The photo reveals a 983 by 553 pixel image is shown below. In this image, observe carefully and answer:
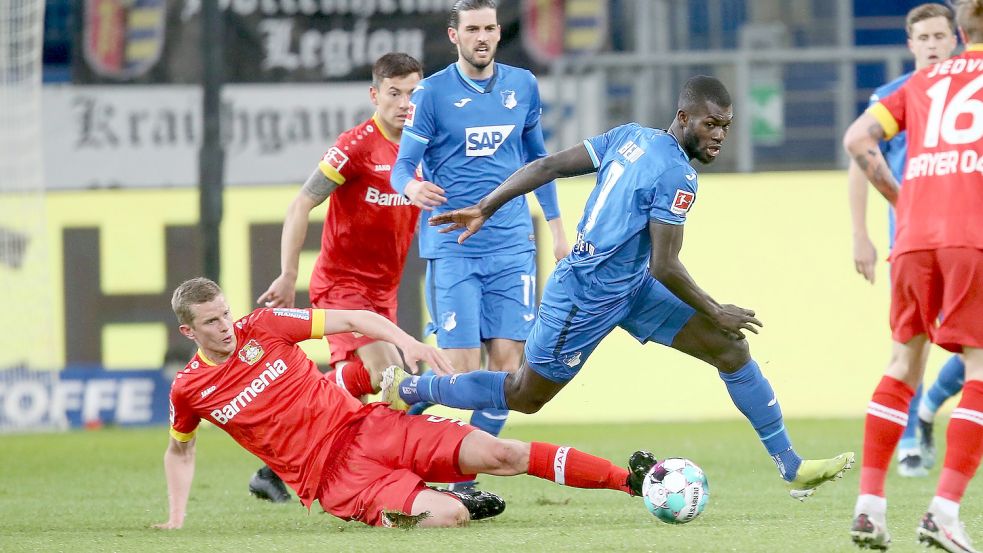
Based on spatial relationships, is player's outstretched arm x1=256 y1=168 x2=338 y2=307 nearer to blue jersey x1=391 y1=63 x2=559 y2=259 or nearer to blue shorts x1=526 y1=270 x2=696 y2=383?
blue jersey x1=391 y1=63 x2=559 y2=259

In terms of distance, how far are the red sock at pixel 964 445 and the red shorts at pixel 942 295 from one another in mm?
173

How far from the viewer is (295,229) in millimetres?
7613

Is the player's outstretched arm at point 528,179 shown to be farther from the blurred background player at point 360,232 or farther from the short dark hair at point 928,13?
the short dark hair at point 928,13

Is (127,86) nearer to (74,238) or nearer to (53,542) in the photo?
(74,238)

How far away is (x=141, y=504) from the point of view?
7.59 m

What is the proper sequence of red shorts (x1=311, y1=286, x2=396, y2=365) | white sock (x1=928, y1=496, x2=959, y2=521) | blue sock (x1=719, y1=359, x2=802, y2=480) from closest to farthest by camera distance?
white sock (x1=928, y1=496, x2=959, y2=521)
blue sock (x1=719, y1=359, x2=802, y2=480)
red shorts (x1=311, y1=286, x2=396, y2=365)

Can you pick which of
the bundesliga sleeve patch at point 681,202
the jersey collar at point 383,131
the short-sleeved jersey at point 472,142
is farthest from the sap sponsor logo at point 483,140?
the bundesliga sleeve patch at point 681,202

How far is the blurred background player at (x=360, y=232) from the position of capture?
761 centimetres

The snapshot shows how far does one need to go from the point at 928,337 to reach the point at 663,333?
59.3 inches

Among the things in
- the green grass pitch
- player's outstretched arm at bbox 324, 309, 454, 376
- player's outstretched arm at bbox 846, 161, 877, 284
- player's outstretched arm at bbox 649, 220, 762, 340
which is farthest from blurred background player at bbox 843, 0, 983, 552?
player's outstretched arm at bbox 324, 309, 454, 376

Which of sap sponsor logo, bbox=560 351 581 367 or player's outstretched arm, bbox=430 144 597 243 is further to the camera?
sap sponsor logo, bbox=560 351 581 367

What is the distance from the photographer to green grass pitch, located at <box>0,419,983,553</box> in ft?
18.4

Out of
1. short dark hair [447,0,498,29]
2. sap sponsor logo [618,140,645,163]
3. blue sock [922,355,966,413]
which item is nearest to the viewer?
sap sponsor logo [618,140,645,163]

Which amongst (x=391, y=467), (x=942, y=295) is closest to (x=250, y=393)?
(x=391, y=467)
